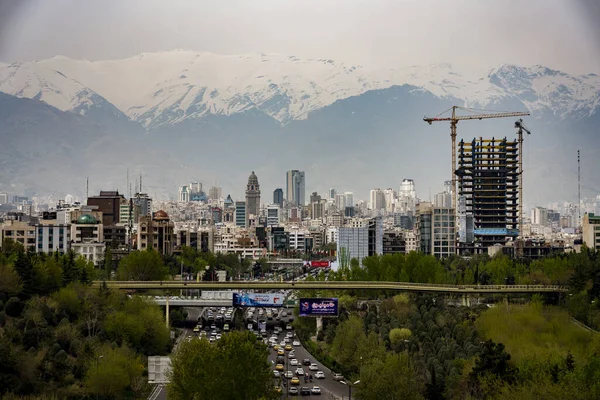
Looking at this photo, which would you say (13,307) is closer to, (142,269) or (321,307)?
(321,307)

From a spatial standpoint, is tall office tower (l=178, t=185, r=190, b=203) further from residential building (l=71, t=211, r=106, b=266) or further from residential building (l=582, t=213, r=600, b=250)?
residential building (l=582, t=213, r=600, b=250)

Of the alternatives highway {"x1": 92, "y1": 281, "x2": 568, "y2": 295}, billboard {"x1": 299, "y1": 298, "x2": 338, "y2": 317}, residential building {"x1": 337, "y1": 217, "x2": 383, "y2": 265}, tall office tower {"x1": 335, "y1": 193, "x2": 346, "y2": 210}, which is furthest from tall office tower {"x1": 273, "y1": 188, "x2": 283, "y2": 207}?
billboard {"x1": 299, "y1": 298, "x2": 338, "y2": 317}

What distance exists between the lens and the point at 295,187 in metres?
122

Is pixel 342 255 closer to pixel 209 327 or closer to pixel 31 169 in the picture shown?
pixel 209 327

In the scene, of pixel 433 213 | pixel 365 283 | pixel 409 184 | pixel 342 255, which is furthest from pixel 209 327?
pixel 409 184

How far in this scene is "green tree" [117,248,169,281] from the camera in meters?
33.9

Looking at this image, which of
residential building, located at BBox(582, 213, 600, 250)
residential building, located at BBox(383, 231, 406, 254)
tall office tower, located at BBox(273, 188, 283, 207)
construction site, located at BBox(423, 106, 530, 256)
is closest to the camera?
residential building, located at BBox(582, 213, 600, 250)

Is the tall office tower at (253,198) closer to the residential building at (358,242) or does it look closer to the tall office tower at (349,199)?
the tall office tower at (349,199)

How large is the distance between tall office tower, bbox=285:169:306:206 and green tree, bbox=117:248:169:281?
86.8 metres

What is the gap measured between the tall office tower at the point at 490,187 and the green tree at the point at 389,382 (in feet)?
116

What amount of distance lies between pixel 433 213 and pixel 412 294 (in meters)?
21.6

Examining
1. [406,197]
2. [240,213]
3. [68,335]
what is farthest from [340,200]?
[68,335]

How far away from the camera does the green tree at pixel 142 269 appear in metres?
33.9

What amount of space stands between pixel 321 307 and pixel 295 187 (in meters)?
96.0
